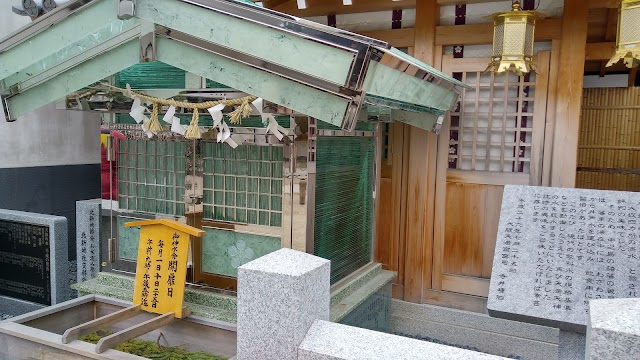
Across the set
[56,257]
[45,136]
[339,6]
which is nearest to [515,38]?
[339,6]

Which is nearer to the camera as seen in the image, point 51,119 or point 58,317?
point 58,317

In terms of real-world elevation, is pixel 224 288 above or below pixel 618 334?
below

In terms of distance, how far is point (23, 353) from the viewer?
474 cm

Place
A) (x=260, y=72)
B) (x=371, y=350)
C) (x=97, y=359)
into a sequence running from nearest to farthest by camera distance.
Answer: (x=371, y=350)
(x=260, y=72)
(x=97, y=359)

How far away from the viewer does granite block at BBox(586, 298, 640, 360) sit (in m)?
2.52

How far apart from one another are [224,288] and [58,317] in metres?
1.76

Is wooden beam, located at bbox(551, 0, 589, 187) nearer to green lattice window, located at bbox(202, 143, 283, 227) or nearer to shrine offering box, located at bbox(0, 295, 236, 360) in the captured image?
green lattice window, located at bbox(202, 143, 283, 227)

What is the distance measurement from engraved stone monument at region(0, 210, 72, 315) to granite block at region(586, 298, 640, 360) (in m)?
6.49

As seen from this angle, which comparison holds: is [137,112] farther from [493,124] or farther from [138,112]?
[493,124]

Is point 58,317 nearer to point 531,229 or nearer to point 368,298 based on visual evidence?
point 368,298

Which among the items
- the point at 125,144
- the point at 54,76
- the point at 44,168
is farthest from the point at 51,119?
the point at 54,76

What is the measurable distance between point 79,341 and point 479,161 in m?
4.98

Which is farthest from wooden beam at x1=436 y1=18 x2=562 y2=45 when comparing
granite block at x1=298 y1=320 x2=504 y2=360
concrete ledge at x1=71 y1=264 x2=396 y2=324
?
granite block at x1=298 y1=320 x2=504 y2=360

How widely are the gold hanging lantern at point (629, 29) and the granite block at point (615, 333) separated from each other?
2.45m
